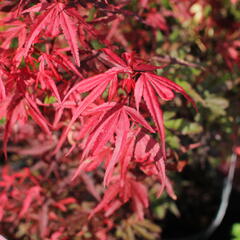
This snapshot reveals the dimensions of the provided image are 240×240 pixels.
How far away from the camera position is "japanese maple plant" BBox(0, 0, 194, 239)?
546 mm

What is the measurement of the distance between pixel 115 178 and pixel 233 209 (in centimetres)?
133

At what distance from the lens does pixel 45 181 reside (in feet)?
3.70

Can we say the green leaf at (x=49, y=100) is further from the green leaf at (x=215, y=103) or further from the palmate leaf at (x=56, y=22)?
the green leaf at (x=215, y=103)

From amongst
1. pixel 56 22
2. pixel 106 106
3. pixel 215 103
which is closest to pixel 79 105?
pixel 106 106

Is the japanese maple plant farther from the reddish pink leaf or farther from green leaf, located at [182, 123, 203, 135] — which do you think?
green leaf, located at [182, 123, 203, 135]

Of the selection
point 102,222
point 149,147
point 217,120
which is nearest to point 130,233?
point 102,222

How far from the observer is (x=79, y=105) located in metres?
0.54

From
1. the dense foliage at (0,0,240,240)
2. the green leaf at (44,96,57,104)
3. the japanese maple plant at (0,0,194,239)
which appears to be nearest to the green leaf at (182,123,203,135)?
the dense foliage at (0,0,240,240)

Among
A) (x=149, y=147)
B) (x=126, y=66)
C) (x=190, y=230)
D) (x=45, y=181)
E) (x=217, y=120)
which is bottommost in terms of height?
(x=190, y=230)

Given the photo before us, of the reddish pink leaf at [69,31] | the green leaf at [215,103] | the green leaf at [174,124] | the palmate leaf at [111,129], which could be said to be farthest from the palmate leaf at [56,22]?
the green leaf at [215,103]

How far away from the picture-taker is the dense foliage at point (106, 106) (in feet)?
1.84

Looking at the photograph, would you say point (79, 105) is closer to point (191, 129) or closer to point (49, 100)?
point (49, 100)

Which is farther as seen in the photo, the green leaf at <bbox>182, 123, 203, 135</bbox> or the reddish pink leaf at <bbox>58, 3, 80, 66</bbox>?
the green leaf at <bbox>182, 123, 203, 135</bbox>

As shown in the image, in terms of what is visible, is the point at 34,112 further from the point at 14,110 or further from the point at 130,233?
the point at 130,233
